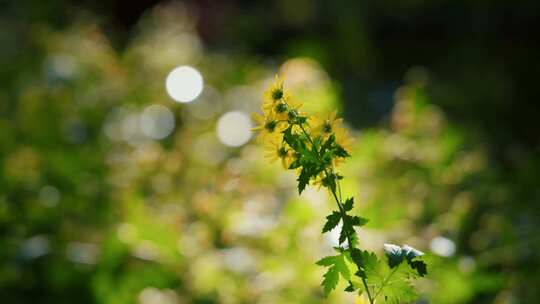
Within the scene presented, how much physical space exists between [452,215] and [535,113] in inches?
101

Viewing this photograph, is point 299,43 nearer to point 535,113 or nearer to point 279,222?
point 535,113

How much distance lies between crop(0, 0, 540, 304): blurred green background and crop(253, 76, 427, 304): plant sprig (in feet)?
2.10

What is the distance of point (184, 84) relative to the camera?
397cm

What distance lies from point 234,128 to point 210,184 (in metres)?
0.66

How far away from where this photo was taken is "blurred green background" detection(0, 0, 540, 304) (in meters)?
2.15

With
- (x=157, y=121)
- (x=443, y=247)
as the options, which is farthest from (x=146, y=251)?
(x=157, y=121)

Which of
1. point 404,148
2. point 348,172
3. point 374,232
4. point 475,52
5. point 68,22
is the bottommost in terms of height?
point 374,232

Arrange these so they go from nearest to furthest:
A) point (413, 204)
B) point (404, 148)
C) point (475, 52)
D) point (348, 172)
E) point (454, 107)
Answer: point (413, 204), point (348, 172), point (404, 148), point (454, 107), point (475, 52)

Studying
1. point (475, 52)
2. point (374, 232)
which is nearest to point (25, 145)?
point (374, 232)

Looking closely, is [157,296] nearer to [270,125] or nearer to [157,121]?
[270,125]

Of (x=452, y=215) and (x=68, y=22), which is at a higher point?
(x=68, y=22)

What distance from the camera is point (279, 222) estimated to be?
2.31 metres

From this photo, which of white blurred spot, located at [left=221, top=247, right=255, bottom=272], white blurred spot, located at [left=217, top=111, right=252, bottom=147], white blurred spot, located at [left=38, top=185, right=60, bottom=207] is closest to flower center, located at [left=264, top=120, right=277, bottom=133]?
white blurred spot, located at [left=221, top=247, right=255, bottom=272]

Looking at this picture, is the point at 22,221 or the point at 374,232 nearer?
the point at 374,232
